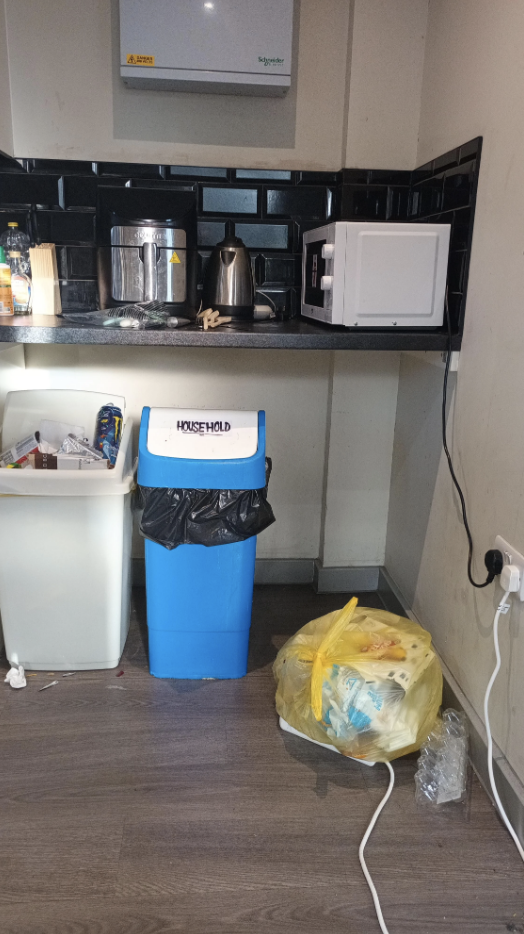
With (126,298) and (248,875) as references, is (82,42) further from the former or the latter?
(248,875)

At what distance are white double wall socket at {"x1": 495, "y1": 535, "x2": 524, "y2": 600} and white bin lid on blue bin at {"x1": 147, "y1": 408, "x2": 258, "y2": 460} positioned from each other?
0.67 metres

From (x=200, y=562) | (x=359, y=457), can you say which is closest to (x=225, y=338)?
(x=200, y=562)

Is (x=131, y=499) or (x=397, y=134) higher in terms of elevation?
(x=397, y=134)

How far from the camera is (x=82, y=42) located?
2.09 m

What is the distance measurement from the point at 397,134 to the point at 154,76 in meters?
0.74

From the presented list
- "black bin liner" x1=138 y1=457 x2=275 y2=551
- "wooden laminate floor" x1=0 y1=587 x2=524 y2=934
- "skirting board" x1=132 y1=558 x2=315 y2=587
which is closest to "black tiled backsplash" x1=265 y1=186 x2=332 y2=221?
"black bin liner" x1=138 y1=457 x2=275 y2=551

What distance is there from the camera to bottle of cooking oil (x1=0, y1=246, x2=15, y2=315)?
6.38 ft

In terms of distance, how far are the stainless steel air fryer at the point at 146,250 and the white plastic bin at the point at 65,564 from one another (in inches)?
16.7

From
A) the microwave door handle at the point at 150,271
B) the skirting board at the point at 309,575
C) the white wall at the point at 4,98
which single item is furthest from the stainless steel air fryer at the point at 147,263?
the skirting board at the point at 309,575

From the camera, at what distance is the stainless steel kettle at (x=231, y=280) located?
2021 mm

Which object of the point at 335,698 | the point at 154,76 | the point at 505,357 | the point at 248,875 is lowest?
the point at 248,875

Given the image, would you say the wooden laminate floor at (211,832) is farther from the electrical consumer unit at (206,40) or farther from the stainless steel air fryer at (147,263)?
the electrical consumer unit at (206,40)

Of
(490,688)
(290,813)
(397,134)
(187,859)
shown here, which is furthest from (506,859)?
(397,134)

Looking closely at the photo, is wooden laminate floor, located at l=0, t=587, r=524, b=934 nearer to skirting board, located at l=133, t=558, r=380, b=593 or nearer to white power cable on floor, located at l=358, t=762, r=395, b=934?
Result: white power cable on floor, located at l=358, t=762, r=395, b=934
